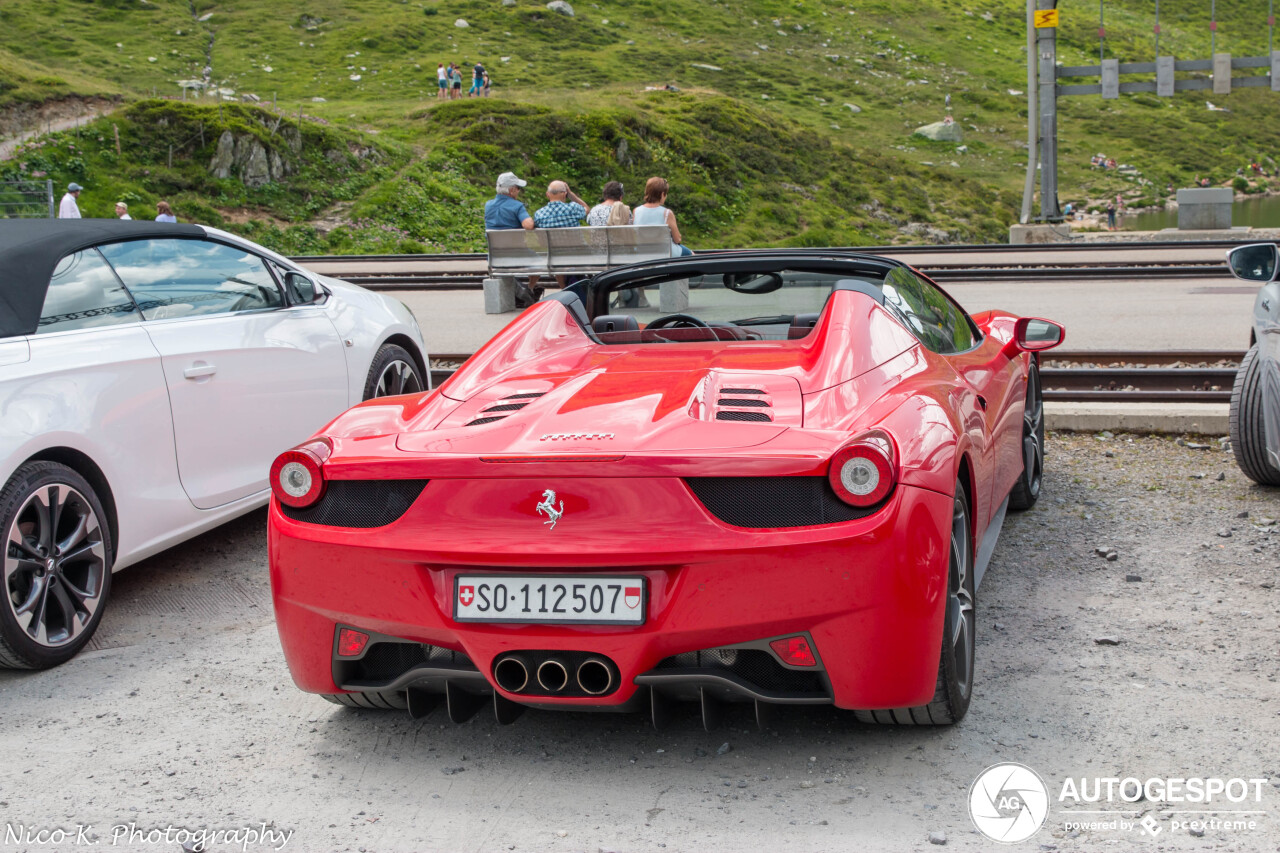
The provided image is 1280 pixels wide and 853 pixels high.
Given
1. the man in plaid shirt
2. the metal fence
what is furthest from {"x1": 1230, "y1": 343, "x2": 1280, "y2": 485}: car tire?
the metal fence

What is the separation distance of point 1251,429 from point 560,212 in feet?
31.5

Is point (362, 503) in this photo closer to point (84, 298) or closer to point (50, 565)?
point (50, 565)

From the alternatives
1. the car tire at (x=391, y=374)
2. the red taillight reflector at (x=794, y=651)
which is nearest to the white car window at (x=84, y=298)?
the car tire at (x=391, y=374)

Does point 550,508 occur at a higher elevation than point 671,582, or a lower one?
higher

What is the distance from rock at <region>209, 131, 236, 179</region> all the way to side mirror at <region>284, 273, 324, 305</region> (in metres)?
30.8

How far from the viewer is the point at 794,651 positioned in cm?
295

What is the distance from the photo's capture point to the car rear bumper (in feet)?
9.46

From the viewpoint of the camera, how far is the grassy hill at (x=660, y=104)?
120ft

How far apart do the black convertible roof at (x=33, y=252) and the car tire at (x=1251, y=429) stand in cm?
498

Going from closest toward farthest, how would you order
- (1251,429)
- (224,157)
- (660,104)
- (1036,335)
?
(1036,335), (1251,429), (224,157), (660,104)

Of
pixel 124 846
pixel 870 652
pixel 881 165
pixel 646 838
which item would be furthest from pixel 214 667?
pixel 881 165

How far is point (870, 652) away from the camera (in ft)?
9.66

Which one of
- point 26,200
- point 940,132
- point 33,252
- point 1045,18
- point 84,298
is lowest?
point 940,132

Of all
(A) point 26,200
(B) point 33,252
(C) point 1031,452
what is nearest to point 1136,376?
(C) point 1031,452
